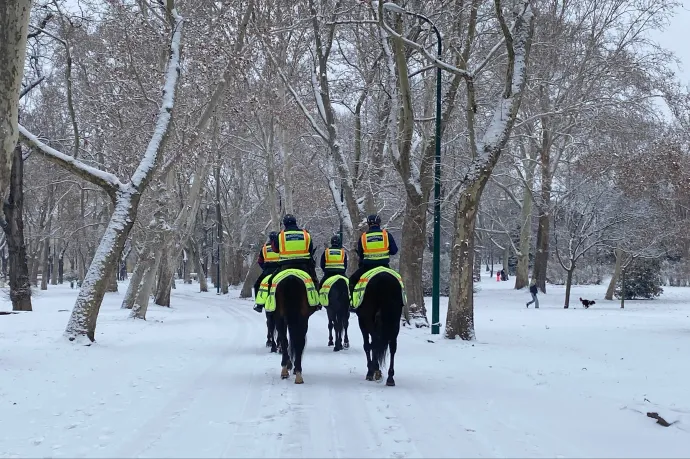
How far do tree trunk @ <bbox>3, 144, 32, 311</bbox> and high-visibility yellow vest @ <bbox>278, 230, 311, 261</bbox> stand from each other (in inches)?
608

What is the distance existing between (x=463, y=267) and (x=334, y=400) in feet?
23.8

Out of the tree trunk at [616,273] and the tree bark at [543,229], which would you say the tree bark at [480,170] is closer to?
the tree bark at [543,229]

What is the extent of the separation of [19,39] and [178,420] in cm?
386

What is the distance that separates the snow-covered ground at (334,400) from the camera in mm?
5590

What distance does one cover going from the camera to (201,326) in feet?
63.1

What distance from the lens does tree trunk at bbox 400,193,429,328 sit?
58.4 ft

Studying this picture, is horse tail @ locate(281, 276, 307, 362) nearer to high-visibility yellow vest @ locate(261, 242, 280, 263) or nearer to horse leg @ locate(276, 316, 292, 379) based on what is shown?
horse leg @ locate(276, 316, 292, 379)

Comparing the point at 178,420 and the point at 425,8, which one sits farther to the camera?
the point at 425,8

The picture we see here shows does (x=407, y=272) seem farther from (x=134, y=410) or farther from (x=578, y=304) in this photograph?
(x=578, y=304)

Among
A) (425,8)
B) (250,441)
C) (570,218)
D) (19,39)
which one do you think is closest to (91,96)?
(425,8)

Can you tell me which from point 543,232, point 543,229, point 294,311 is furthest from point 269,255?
point 543,232

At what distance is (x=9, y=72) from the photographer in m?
5.95

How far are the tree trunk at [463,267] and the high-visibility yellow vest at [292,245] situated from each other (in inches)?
234

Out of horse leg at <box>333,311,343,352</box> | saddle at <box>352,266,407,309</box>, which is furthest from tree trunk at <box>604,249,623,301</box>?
saddle at <box>352,266,407,309</box>
